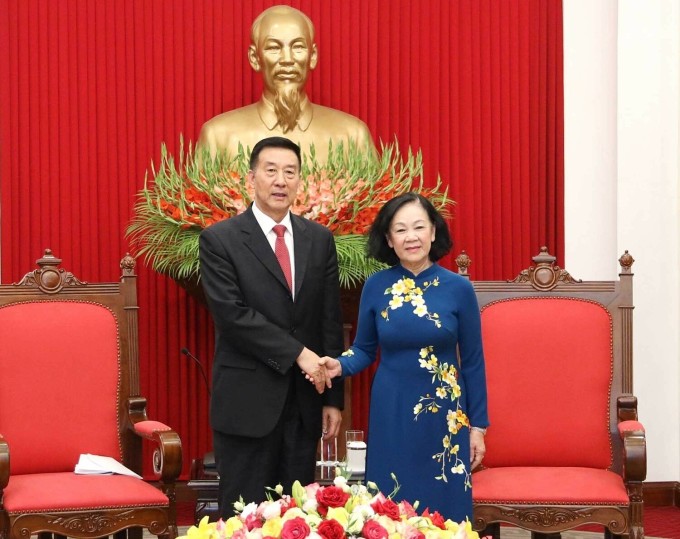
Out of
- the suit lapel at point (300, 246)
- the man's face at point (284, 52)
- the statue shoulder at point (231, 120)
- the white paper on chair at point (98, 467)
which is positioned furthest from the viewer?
the statue shoulder at point (231, 120)

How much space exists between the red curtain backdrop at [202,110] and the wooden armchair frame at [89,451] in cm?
115

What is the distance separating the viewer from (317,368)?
291cm

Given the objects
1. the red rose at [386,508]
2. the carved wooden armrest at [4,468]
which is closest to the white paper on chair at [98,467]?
the carved wooden armrest at [4,468]

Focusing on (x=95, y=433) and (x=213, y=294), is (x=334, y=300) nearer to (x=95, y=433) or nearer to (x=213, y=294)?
(x=213, y=294)

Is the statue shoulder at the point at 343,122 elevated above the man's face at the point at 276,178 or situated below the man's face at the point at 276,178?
above

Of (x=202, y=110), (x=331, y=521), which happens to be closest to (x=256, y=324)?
(x=331, y=521)

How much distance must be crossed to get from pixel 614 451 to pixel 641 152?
1.62 metres

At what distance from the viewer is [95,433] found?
11.7 feet

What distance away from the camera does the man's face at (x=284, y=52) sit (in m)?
4.39

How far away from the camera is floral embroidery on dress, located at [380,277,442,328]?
2.91m

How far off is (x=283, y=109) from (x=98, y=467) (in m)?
1.70

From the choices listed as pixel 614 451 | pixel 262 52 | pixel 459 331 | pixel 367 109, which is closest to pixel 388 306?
pixel 459 331

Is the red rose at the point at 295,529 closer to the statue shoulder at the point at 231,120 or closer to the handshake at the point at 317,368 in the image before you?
the handshake at the point at 317,368

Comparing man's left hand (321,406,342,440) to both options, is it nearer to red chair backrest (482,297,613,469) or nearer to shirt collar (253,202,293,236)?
shirt collar (253,202,293,236)
